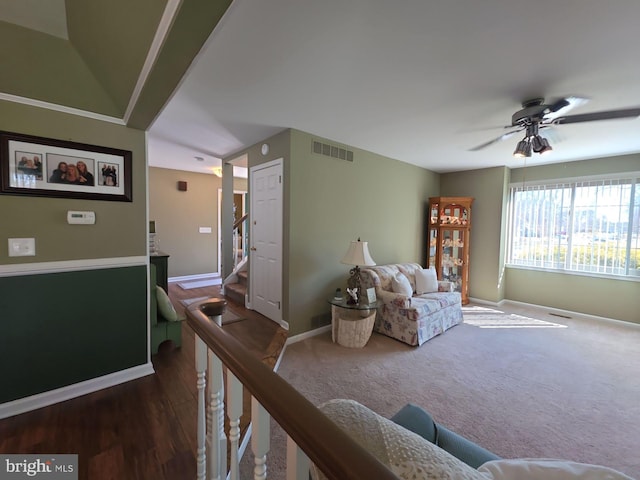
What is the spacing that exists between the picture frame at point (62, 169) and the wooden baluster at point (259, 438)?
7.62ft

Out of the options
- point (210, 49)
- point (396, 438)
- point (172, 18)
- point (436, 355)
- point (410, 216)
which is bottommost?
point (436, 355)

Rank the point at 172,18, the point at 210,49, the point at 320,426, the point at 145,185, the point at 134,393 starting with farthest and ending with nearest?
the point at 145,185 < the point at 134,393 < the point at 210,49 < the point at 172,18 < the point at 320,426

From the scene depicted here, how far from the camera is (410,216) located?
508 cm

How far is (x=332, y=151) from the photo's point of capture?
3.64 m

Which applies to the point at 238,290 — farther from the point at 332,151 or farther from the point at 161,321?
the point at 332,151

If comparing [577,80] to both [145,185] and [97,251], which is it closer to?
[145,185]

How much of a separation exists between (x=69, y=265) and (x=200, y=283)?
12.5ft

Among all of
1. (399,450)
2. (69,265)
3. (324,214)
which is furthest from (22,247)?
(324,214)

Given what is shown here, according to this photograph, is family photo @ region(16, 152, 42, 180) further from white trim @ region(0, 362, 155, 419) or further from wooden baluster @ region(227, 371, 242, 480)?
wooden baluster @ region(227, 371, 242, 480)

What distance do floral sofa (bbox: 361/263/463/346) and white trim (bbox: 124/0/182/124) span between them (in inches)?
118

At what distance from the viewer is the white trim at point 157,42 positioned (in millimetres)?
1032

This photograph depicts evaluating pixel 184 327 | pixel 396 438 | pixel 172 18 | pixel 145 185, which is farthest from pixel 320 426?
pixel 184 327

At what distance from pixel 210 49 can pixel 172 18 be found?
0.84 meters

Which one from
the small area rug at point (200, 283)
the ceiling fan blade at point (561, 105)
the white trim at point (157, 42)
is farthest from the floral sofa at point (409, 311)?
the small area rug at point (200, 283)
